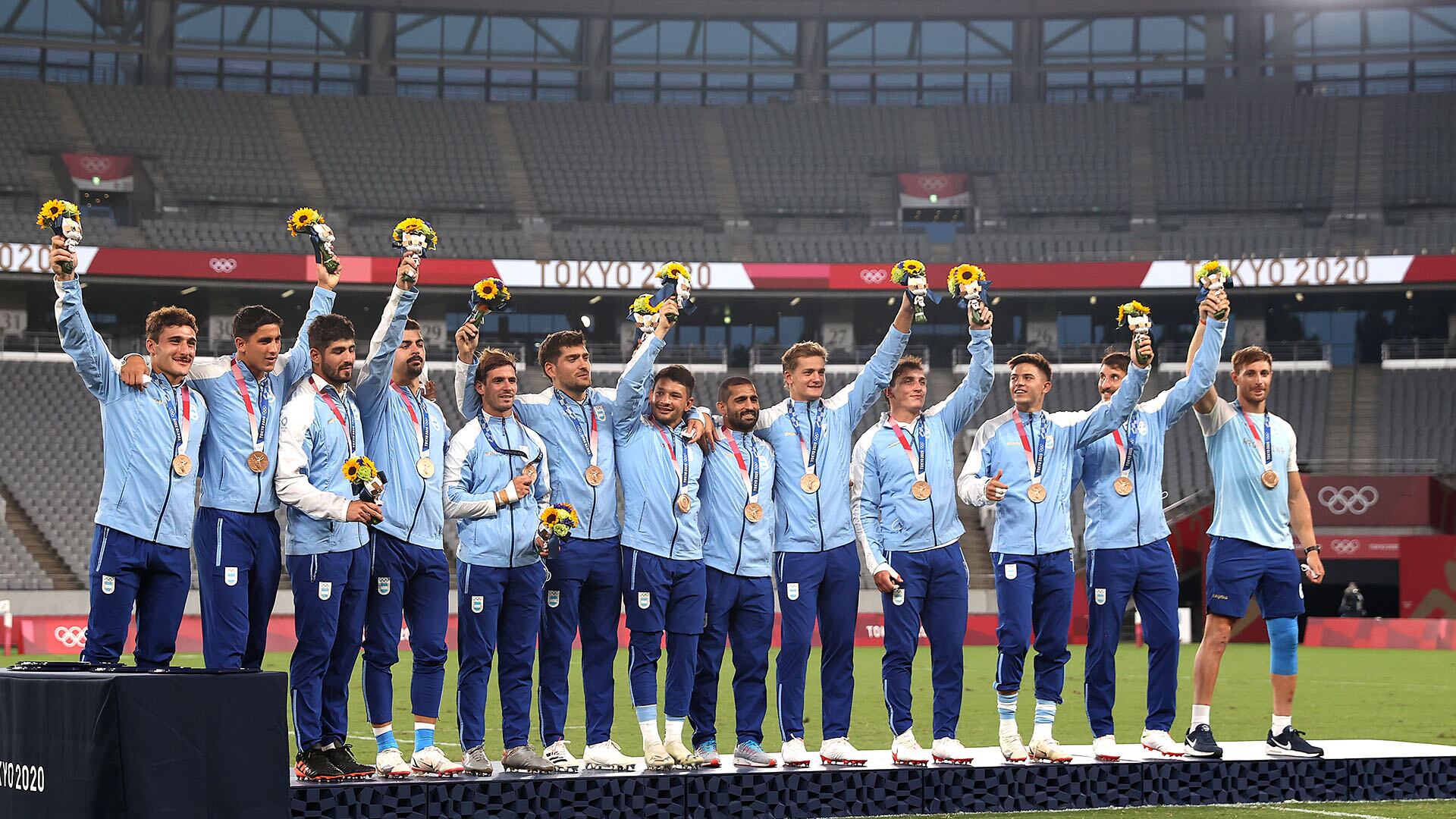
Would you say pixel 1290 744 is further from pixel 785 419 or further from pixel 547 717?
pixel 547 717

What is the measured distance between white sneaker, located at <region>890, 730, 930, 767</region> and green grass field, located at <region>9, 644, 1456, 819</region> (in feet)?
3.60

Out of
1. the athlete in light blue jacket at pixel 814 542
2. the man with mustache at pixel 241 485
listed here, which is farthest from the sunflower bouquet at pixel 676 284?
the man with mustache at pixel 241 485

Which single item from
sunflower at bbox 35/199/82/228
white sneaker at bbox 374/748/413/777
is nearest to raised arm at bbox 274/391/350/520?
white sneaker at bbox 374/748/413/777

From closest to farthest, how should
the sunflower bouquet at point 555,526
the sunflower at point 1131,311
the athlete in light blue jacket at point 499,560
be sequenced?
the sunflower bouquet at point 555,526 < the athlete in light blue jacket at point 499,560 < the sunflower at point 1131,311

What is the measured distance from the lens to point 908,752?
8.59 metres

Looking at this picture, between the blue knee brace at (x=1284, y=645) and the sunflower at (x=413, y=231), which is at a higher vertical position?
the sunflower at (x=413, y=231)

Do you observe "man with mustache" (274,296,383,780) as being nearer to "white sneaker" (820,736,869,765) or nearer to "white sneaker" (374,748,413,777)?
"white sneaker" (374,748,413,777)

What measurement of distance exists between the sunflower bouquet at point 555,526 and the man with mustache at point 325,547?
2.82 ft

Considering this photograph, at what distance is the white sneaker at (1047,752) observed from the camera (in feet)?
28.6

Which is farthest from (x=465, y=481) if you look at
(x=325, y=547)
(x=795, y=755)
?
(x=795, y=755)

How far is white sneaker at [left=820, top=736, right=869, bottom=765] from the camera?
8.50 meters

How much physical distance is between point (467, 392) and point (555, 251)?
1331 inches

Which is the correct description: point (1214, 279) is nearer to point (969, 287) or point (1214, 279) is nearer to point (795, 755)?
point (969, 287)

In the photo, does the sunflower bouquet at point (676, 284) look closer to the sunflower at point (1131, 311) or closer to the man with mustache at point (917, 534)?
the man with mustache at point (917, 534)
